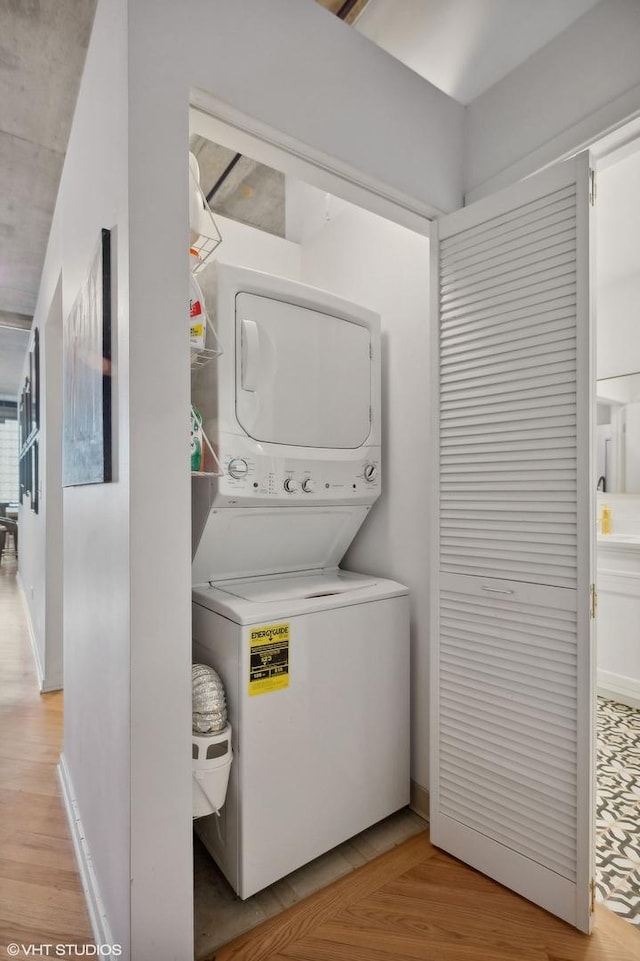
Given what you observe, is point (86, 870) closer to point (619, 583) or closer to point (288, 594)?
point (288, 594)

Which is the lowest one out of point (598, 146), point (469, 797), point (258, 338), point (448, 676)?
point (469, 797)

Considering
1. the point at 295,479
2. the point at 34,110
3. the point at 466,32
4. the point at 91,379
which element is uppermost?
the point at 34,110

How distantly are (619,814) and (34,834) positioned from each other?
2.18m

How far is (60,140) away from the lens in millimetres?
2475

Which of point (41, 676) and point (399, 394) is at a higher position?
point (399, 394)

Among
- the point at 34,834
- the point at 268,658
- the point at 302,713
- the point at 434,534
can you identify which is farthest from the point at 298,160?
the point at 34,834

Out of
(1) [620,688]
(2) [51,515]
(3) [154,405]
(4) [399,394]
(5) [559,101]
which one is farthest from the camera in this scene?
(2) [51,515]

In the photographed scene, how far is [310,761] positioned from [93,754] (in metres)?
0.67

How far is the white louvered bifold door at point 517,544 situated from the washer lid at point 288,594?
0.27 m

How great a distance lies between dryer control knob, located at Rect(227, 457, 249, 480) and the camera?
163 cm

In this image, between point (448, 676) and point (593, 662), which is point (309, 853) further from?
point (593, 662)

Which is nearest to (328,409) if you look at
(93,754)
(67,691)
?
(93,754)

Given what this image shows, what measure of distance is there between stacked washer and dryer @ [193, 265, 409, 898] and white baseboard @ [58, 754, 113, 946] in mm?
349

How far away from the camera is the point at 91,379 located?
1508 millimetres
